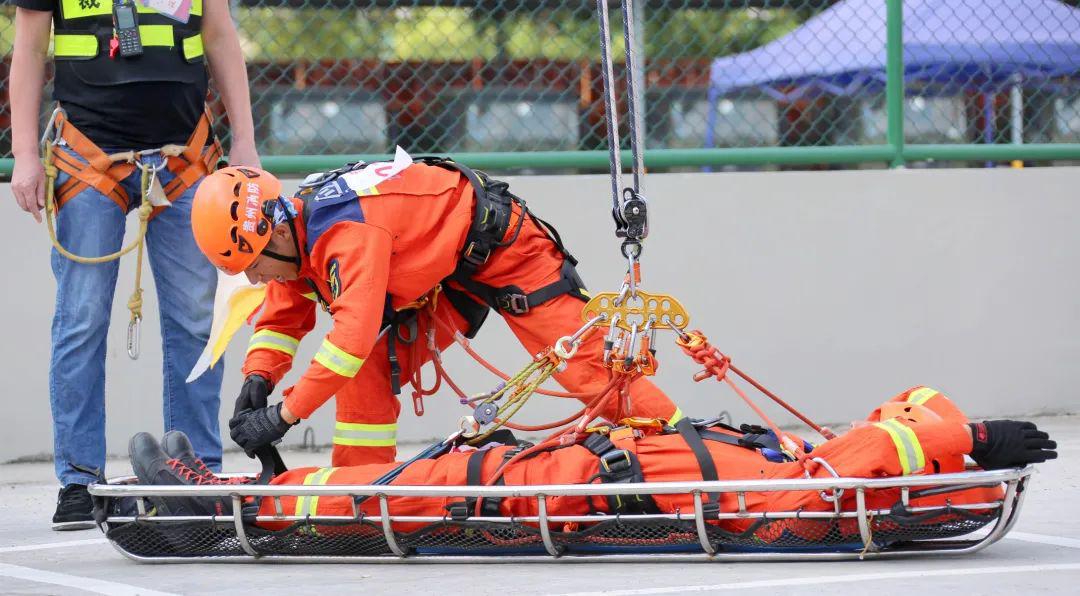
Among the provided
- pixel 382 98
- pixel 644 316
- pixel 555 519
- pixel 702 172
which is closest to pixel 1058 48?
pixel 702 172

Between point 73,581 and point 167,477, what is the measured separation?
413mm

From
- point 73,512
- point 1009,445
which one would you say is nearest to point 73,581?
point 73,512

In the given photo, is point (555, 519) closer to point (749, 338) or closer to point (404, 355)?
point (404, 355)

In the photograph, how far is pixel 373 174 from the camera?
4660 mm

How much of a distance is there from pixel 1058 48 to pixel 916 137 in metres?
0.92

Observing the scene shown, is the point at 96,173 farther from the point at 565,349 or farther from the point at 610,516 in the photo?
the point at 610,516

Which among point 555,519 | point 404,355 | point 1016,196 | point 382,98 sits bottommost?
point 555,519

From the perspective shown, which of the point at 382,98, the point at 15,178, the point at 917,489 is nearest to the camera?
the point at 917,489

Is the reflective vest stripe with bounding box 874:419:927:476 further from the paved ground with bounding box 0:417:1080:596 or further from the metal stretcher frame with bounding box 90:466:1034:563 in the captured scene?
the paved ground with bounding box 0:417:1080:596

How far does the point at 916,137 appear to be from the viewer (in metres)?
7.45

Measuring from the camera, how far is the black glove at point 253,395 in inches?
177

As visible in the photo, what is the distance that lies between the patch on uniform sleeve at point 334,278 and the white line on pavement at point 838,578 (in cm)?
119

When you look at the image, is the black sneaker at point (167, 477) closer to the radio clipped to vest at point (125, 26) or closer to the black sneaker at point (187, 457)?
the black sneaker at point (187, 457)

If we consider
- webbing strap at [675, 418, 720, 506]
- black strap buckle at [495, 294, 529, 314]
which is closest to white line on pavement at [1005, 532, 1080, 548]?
webbing strap at [675, 418, 720, 506]
